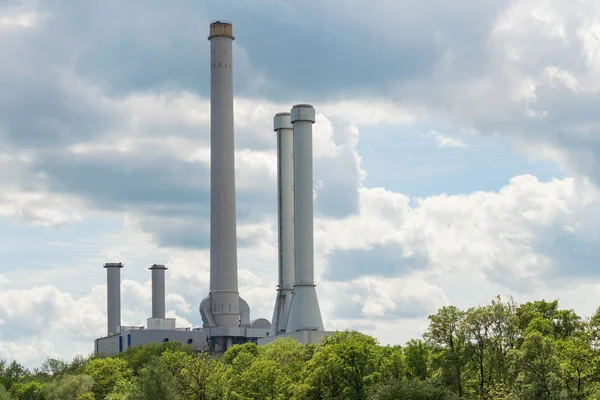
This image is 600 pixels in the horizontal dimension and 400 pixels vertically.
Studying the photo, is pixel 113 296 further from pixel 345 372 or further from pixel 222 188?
pixel 345 372

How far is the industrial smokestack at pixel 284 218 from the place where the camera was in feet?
475

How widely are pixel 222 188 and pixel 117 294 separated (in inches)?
2294

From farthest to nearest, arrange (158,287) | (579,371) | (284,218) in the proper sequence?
(158,287) < (284,218) < (579,371)

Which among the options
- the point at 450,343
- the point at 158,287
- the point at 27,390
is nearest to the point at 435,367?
the point at 450,343

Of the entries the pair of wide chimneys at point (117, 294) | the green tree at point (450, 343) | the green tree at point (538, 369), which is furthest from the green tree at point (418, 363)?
the pair of wide chimneys at point (117, 294)

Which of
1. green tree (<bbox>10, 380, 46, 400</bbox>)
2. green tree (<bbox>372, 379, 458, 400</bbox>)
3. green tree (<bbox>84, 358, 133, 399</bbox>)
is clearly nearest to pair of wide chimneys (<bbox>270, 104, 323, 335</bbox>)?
green tree (<bbox>84, 358, 133, 399</bbox>)

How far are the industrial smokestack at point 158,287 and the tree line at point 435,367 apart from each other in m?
82.3

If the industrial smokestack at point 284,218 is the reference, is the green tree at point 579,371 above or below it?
below

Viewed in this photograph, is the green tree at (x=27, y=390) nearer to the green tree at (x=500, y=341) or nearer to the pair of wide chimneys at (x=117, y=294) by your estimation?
the pair of wide chimneys at (x=117, y=294)

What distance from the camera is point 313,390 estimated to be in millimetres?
79750

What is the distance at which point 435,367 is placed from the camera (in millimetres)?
74188

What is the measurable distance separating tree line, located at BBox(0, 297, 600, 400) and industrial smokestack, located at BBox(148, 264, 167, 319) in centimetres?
8232

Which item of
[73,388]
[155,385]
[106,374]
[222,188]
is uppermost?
[222,188]

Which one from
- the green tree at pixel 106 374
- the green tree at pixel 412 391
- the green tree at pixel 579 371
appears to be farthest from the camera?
the green tree at pixel 106 374
